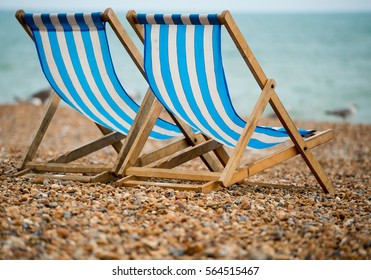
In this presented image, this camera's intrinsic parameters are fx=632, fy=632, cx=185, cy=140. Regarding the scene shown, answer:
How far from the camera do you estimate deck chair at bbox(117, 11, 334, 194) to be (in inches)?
133

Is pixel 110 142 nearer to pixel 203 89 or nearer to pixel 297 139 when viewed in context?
pixel 203 89

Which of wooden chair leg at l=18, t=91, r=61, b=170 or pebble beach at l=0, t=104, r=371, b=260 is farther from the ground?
wooden chair leg at l=18, t=91, r=61, b=170

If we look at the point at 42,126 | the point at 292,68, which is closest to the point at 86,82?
the point at 42,126

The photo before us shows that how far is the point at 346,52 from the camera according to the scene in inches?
1107

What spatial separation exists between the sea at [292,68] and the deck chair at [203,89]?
9.58 meters

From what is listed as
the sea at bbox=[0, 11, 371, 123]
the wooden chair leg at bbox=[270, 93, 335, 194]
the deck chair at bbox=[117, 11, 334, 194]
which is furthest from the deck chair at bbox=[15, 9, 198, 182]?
the sea at bbox=[0, 11, 371, 123]

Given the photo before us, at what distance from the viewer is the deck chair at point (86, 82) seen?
12.2 ft

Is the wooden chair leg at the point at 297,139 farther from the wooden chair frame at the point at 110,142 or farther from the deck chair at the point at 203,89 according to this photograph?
the wooden chair frame at the point at 110,142

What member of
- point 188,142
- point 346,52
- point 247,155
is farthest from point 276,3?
point 188,142

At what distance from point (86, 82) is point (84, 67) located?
11 cm

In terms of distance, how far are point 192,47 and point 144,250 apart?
4.26ft

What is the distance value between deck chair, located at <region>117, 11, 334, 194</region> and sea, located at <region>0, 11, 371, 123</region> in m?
9.58

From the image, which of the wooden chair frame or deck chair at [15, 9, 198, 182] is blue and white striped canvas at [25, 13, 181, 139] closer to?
deck chair at [15, 9, 198, 182]

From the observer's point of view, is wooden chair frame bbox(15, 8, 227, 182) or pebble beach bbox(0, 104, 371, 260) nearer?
pebble beach bbox(0, 104, 371, 260)
